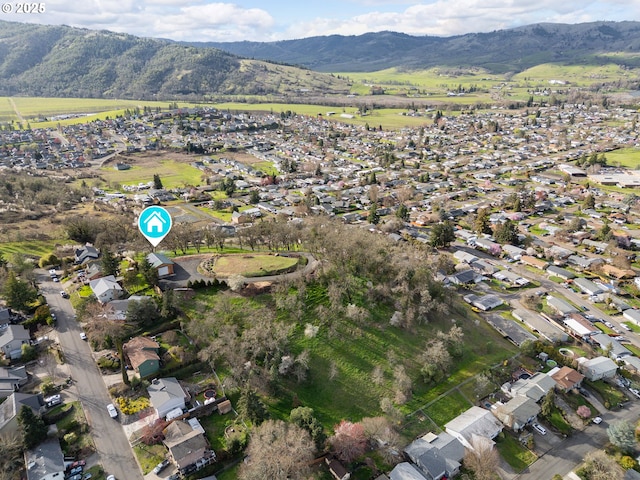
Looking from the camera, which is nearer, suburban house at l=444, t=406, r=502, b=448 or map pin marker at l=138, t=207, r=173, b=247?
suburban house at l=444, t=406, r=502, b=448

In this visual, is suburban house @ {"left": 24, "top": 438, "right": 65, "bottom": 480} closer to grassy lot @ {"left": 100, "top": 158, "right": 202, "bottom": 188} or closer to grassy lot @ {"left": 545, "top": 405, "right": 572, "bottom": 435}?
grassy lot @ {"left": 545, "top": 405, "right": 572, "bottom": 435}

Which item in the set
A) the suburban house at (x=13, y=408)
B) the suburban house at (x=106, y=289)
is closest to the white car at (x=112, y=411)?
the suburban house at (x=13, y=408)

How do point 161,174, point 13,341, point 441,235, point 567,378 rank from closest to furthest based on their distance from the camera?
point 13,341
point 567,378
point 441,235
point 161,174

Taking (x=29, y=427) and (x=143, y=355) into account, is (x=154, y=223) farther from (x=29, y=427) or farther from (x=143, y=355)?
(x=29, y=427)

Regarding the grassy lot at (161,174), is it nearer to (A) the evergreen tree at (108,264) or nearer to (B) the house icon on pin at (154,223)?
(A) the evergreen tree at (108,264)

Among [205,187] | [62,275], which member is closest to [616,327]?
[62,275]

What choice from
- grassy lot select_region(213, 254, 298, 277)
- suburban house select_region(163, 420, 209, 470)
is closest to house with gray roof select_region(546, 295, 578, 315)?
grassy lot select_region(213, 254, 298, 277)

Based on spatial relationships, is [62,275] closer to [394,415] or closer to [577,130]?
[394,415]

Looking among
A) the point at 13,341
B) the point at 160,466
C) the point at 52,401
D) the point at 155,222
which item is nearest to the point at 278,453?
the point at 160,466
